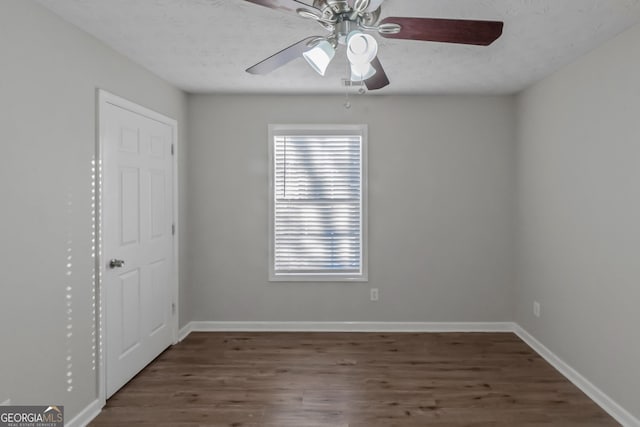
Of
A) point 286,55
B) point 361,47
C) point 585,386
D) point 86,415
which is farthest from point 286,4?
point 585,386

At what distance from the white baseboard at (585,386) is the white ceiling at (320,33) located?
2374 millimetres

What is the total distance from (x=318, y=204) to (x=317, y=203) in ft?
0.05

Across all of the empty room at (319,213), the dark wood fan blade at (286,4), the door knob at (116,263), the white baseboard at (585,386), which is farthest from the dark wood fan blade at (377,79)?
the white baseboard at (585,386)

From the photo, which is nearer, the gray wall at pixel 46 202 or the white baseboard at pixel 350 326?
the gray wall at pixel 46 202

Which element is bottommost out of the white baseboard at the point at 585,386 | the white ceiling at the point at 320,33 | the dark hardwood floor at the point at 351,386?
the dark hardwood floor at the point at 351,386

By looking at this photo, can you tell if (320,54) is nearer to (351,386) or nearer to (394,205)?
(351,386)

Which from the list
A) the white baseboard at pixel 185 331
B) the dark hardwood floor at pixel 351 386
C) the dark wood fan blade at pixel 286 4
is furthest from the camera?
the white baseboard at pixel 185 331

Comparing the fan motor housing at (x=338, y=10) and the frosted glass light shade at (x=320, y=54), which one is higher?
the fan motor housing at (x=338, y=10)

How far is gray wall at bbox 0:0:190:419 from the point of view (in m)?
1.88

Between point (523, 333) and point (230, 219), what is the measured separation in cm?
318

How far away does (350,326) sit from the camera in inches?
160

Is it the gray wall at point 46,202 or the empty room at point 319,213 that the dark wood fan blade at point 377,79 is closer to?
the empty room at point 319,213

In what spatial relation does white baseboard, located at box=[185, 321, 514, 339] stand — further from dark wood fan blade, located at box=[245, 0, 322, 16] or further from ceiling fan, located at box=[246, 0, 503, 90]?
dark wood fan blade, located at box=[245, 0, 322, 16]

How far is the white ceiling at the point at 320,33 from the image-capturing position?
2.12 meters
